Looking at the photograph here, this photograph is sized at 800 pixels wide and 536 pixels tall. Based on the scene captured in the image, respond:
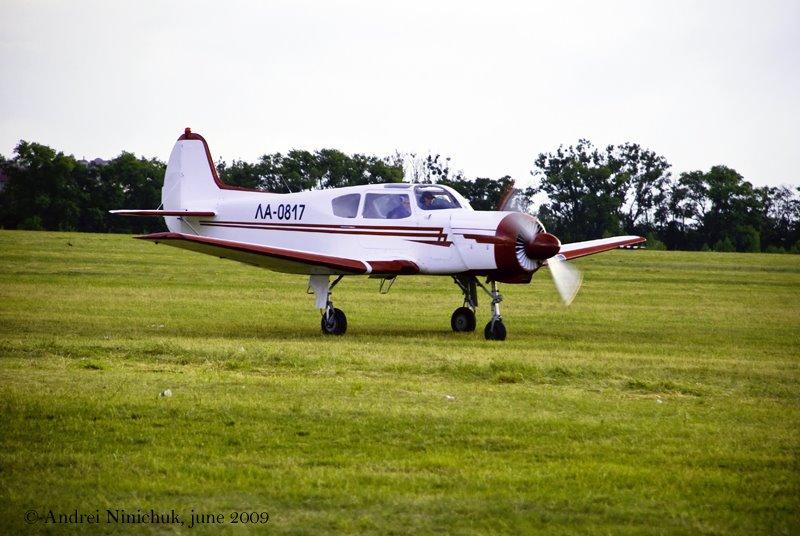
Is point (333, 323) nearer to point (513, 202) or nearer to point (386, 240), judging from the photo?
point (386, 240)

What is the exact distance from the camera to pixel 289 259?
60.0ft

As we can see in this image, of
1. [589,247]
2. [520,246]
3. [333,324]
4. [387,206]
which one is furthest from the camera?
[589,247]

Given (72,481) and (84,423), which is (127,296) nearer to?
(84,423)

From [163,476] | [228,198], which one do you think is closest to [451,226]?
[228,198]

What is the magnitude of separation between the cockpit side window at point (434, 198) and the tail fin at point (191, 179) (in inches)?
195

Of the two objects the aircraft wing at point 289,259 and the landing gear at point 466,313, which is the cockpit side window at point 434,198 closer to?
the aircraft wing at point 289,259

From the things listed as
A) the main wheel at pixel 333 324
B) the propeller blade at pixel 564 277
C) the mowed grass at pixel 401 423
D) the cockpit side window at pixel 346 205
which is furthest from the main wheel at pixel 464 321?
the cockpit side window at pixel 346 205

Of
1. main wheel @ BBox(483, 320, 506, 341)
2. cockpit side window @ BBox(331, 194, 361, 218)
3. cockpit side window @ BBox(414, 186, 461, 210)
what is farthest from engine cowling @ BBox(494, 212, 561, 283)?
cockpit side window @ BBox(331, 194, 361, 218)

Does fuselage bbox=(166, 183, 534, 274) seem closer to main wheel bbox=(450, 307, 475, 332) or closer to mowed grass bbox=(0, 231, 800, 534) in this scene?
main wheel bbox=(450, 307, 475, 332)

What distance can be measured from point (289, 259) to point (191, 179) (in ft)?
17.9

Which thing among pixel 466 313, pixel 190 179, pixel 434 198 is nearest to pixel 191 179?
pixel 190 179

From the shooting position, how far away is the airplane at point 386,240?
18.0 metres

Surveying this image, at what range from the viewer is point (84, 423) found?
9781 millimetres

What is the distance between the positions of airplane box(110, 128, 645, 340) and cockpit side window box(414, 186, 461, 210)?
0.06 feet
